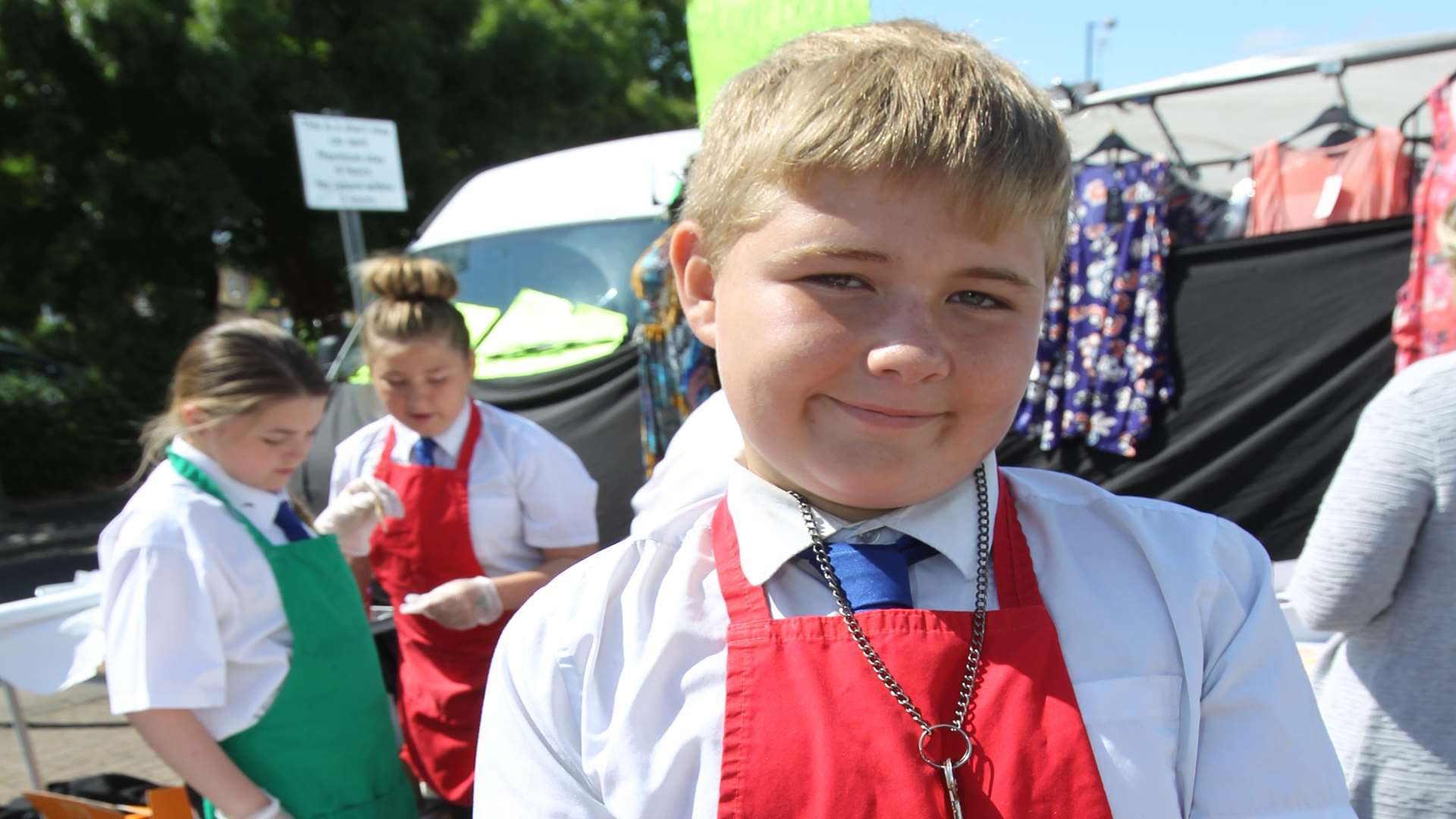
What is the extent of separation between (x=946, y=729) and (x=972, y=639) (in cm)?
8

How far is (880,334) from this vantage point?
0.86 metres

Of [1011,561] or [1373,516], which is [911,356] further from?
[1373,516]

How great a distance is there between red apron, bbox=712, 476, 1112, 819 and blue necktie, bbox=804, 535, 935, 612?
0.02 m

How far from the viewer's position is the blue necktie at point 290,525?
6.97 feet

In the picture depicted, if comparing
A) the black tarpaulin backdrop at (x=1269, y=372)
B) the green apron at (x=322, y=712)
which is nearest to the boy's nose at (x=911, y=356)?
the green apron at (x=322, y=712)

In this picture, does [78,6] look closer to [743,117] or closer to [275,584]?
[275,584]

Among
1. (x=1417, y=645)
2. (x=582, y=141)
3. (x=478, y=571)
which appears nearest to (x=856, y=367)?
(x=1417, y=645)

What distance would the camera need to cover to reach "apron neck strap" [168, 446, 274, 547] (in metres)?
1.96

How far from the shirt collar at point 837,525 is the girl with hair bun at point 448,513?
143 centimetres

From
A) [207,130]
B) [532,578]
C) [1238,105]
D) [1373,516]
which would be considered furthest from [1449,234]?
[207,130]

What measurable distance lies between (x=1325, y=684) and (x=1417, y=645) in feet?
0.65

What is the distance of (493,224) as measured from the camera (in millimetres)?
5203

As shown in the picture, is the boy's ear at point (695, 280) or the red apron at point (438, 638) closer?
the boy's ear at point (695, 280)

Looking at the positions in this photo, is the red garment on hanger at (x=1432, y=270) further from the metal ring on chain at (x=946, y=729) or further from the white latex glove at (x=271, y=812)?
the white latex glove at (x=271, y=812)
